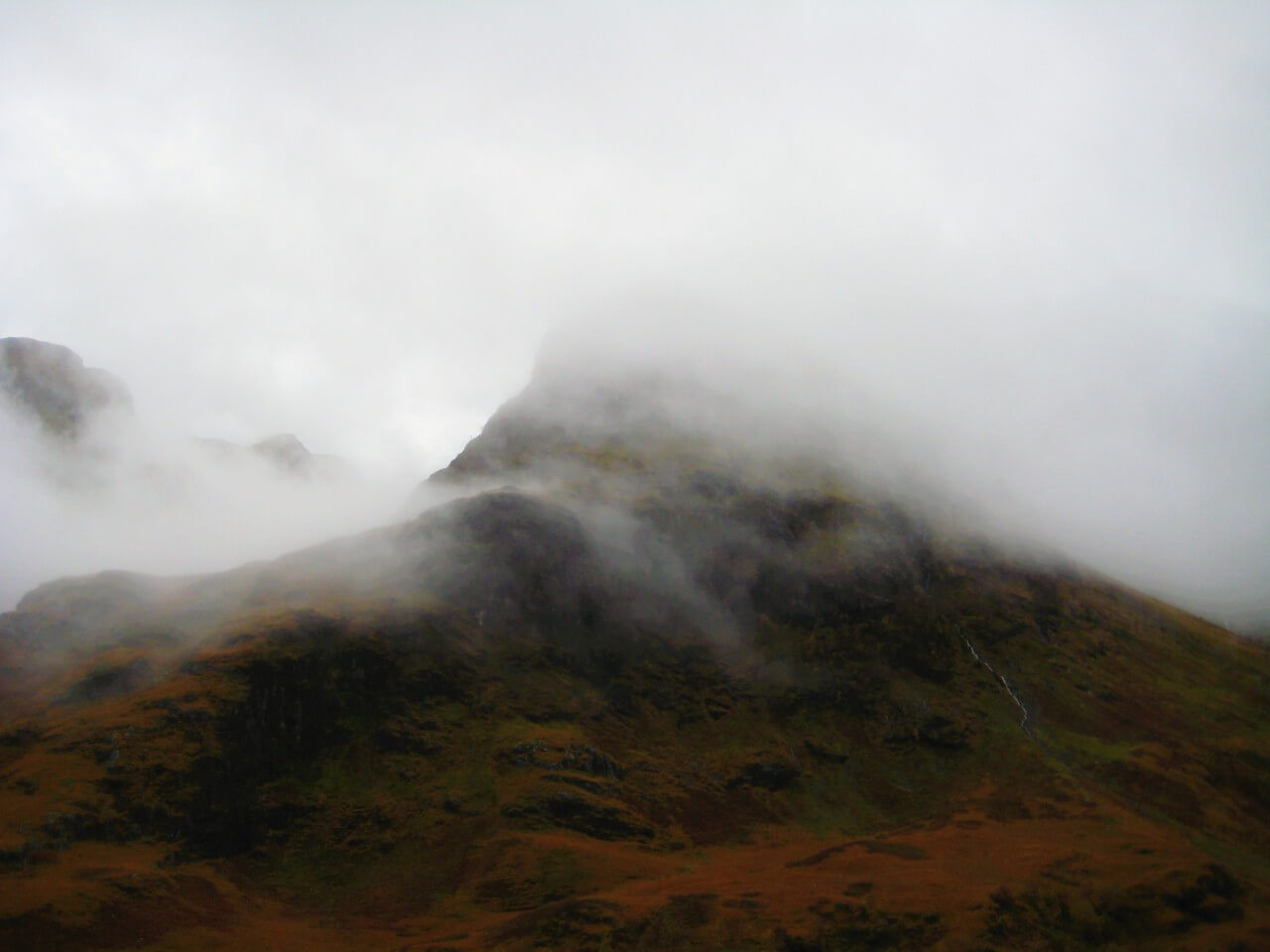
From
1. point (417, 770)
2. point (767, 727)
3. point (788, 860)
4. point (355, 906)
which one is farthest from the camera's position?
point (767, 727)

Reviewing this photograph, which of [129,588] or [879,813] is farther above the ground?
[129,588]

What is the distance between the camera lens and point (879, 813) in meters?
146

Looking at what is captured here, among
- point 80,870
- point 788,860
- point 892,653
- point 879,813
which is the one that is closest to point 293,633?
point 80,870

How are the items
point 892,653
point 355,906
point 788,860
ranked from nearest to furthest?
point 355,906 → point 788,860 → point 892,653

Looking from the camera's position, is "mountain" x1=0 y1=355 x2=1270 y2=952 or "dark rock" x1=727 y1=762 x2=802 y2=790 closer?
"mountain" x1=0 y1=355 x2=1270 y2=952

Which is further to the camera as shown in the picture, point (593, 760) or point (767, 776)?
point (767, 776)

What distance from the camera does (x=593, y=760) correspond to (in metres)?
142

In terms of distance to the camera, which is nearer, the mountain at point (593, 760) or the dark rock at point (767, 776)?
the mountain at point (593, 760)

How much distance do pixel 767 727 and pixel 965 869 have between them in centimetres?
5922

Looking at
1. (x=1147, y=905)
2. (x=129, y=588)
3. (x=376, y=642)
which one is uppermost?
(x=129, y=588)

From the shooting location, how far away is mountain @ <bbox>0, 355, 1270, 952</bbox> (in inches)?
3856

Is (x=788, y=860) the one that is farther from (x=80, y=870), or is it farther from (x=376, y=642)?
(x=80, y=870)

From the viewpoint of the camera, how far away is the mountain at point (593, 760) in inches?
3856

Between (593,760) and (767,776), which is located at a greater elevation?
(593,760)
